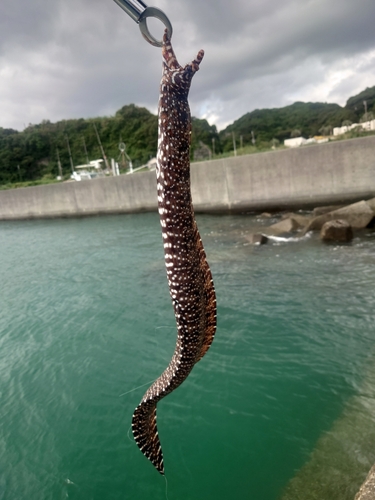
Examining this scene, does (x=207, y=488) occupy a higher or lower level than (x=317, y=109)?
lower

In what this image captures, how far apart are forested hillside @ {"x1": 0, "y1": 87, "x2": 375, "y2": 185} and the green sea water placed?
4069 cm

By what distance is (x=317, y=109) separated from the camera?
2304 inches

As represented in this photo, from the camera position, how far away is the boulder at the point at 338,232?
10.6 meters

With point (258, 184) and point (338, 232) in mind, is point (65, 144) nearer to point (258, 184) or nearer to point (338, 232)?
Answer: point (258, 184)

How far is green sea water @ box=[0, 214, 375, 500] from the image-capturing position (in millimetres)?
3473

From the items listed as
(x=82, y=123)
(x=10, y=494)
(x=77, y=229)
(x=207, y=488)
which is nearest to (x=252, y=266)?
(x=207, y=488)

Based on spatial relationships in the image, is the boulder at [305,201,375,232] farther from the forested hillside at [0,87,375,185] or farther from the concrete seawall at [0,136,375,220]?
the forested hillside at [0,87,375,185]

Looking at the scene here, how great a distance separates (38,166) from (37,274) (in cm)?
5288

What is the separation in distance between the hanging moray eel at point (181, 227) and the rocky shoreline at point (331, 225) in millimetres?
9916

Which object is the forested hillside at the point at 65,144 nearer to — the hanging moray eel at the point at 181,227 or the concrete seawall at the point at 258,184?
the concrete seawall at the point at 258,184

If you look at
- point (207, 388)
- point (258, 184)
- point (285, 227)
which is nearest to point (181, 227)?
point (207, 388)

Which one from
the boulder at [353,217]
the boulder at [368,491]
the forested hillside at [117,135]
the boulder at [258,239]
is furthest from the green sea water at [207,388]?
the forested hillside at [117,135]

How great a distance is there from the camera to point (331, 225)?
421 inches

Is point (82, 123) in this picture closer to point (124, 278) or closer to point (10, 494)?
point (124, 278)
